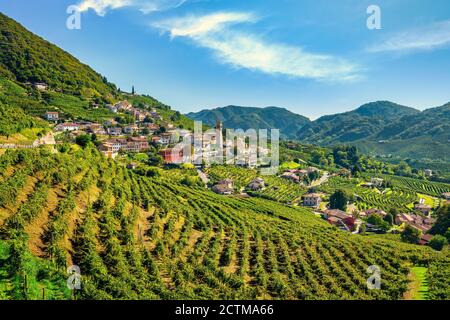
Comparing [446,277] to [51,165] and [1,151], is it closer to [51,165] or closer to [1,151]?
[51,165]

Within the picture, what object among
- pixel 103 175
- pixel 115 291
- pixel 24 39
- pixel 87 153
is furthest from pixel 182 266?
pixel 24 39

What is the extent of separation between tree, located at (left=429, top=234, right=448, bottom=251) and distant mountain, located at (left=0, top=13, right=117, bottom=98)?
9895cm

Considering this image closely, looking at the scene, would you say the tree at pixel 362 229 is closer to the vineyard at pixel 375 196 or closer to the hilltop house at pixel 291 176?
the vineyard at pixel 375 196

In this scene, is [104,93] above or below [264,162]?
above

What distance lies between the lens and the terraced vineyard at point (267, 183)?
7225cm

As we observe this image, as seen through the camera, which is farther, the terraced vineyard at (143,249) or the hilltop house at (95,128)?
the hilltop house at (95,128)

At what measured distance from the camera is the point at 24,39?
124188 mm

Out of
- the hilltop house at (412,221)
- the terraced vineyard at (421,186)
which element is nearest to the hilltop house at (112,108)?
the hilltop house at (412,221)

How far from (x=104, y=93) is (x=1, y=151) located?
10217cm

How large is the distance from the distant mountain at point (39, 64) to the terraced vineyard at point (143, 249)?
81.3 metres

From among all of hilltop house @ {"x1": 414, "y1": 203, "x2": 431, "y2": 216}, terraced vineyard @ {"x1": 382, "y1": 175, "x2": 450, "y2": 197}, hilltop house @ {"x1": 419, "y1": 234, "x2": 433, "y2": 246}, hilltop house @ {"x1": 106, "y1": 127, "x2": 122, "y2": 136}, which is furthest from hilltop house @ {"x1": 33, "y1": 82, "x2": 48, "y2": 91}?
terraced vineyard @ {"x1": 382, "y1": 175, "x2": 450, "y2": 197}

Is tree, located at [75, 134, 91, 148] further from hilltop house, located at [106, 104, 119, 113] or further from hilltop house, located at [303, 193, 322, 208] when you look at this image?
hilltop house, located at [106, 104, 119, 113]
